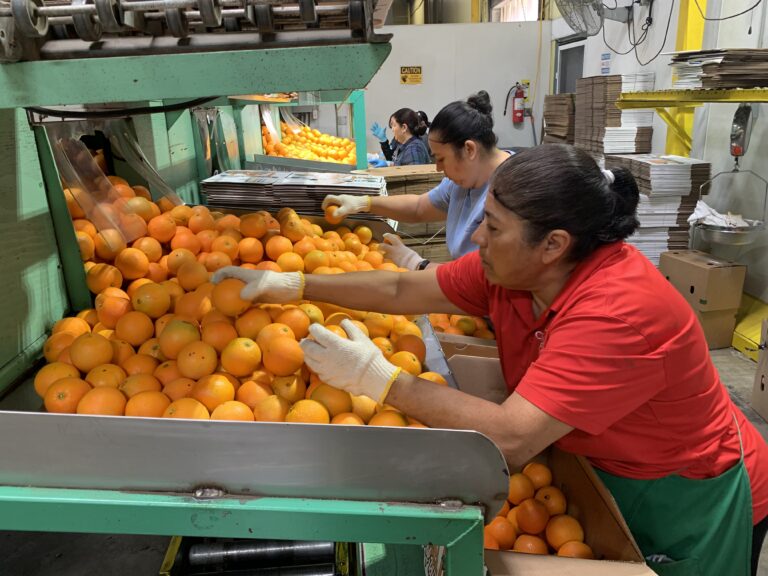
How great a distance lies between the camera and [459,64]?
37.3ft

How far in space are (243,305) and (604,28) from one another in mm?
Result: 8808

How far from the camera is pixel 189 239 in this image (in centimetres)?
233

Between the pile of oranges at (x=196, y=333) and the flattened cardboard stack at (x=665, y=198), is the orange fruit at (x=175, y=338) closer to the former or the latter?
the pile of oranges at (x=196, y=333)

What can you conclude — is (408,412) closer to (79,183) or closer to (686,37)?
(79,183)

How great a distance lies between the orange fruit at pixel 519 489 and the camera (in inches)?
70.0

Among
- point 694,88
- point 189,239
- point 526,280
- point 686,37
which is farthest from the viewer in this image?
point 686,37

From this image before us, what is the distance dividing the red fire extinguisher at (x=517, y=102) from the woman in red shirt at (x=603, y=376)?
34.3 feet

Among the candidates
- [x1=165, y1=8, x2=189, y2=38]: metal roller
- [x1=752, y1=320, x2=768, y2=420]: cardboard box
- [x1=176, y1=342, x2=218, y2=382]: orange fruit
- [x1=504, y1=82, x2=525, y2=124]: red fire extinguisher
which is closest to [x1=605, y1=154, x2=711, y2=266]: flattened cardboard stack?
[x1=752, y1=320, x2=768, y2=420]: cardboard box

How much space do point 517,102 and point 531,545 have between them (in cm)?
1087

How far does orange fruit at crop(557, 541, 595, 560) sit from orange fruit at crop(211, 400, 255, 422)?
936mm

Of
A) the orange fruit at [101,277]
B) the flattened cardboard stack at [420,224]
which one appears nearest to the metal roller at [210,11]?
the orange fruit at [101,277]

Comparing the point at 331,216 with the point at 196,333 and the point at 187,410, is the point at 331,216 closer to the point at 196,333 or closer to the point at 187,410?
the point at 196,333

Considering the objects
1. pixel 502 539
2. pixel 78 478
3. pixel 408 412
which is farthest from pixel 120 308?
pixel 502 539

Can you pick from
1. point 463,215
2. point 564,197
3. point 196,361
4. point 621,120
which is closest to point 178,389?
point 196,361
